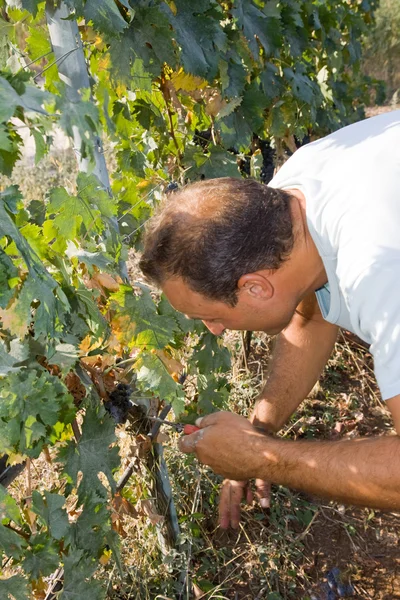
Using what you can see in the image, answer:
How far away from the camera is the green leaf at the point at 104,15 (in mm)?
1562

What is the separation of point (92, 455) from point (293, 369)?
770 mm

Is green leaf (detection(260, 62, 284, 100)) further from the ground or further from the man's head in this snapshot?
the man's head

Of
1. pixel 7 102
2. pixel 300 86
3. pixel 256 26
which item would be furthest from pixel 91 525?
pixel 300 86

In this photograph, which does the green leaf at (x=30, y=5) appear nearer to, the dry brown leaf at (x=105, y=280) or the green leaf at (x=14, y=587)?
the dry brown leaf at (x=105, y=280)

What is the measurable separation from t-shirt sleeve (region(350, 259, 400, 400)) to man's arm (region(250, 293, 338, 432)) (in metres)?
0.70

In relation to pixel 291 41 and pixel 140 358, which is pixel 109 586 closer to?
pixel 140 358

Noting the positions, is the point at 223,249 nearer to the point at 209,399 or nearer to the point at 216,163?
the point at 216,163

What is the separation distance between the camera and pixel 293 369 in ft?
7.30

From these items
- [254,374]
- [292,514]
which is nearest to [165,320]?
[292,514]

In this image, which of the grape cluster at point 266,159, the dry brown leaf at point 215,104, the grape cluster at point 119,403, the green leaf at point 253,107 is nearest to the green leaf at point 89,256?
the grape cluster at point 119,403

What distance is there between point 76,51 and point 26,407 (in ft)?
2.84

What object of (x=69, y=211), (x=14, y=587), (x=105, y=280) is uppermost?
(x=69, y=211)

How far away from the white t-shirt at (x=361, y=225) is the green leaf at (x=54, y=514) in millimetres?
780

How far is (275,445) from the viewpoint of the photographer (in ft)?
5.78
